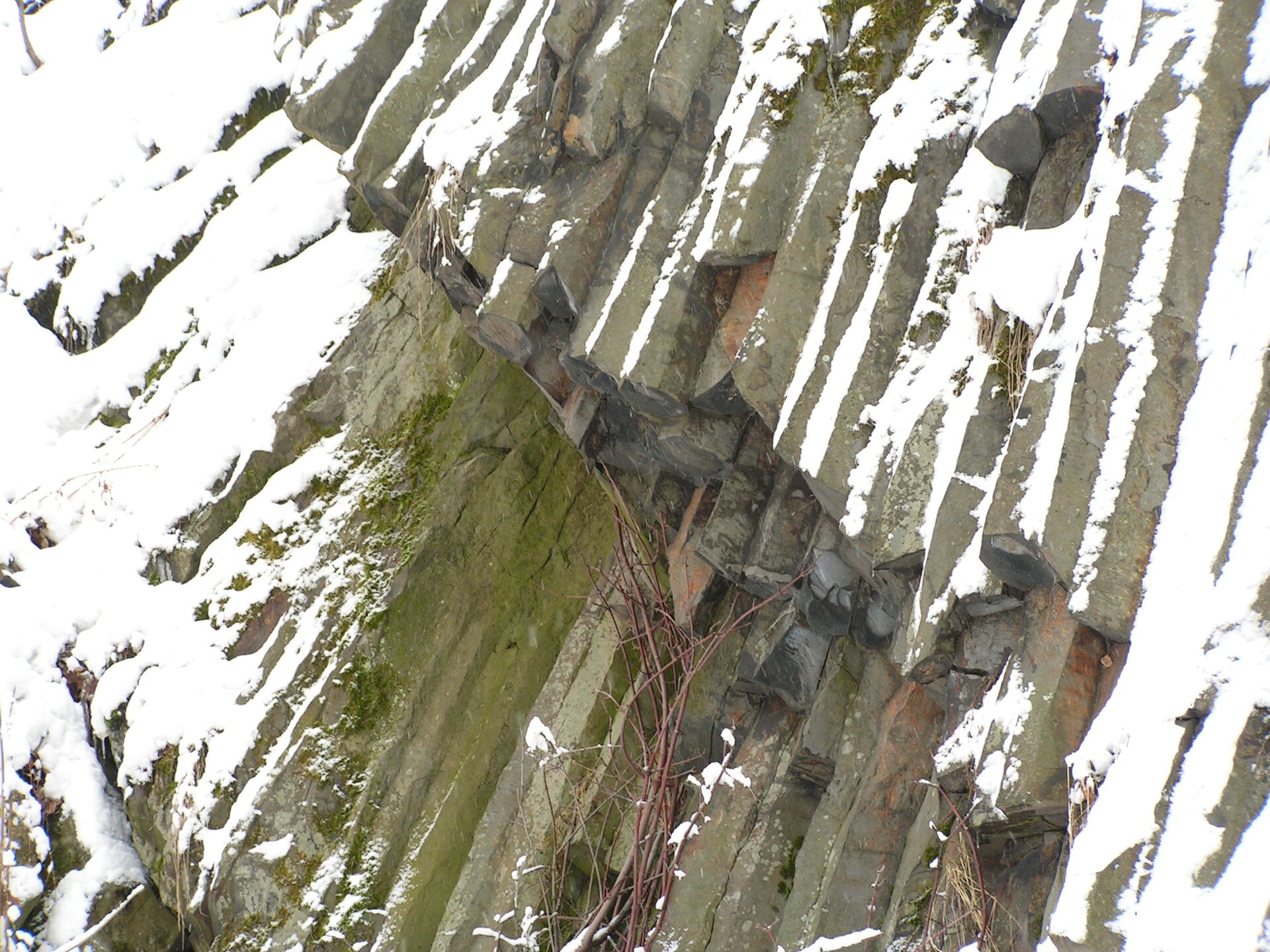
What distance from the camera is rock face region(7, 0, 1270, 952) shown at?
8.52ft

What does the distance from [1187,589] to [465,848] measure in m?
3.47

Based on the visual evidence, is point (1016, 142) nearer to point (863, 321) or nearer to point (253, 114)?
point (863, 321)

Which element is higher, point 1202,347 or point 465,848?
point 1202,347

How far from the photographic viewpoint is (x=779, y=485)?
412 centimetres

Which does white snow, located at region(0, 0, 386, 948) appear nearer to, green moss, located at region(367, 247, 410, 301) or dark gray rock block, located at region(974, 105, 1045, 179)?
green moss, located at region(367, 247, 410, 301)

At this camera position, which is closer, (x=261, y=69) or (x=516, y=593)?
(x=516, y=593)

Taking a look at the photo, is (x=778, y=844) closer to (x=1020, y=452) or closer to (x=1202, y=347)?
(x=1020, y=452)

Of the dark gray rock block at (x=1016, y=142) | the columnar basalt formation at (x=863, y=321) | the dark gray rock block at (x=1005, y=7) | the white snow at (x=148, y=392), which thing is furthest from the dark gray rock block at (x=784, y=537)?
the white snow at (x=148, y=392)

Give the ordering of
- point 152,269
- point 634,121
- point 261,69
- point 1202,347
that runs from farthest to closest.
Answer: point 261,69, point 152,269, point 634,121, point 1202,347

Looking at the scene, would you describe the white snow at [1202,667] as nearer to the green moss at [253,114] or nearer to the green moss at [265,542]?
the green moss at [265,542]

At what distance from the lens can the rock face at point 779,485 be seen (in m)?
2.60

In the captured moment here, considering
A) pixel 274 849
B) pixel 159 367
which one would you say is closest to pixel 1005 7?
pixel 274 849

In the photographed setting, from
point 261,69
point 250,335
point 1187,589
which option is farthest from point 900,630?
point 261,69

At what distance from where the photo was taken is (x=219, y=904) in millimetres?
4414
